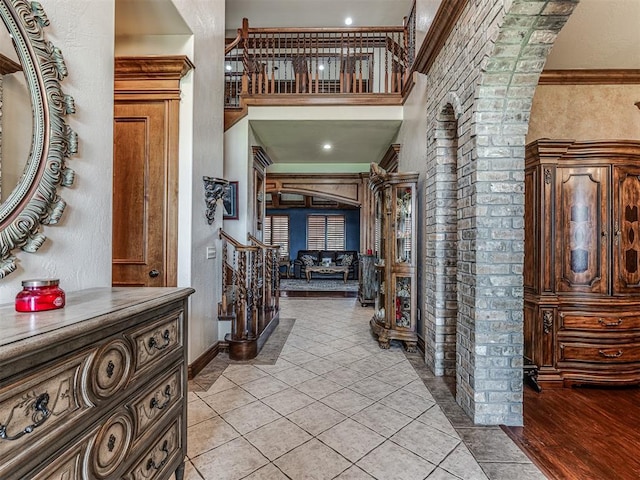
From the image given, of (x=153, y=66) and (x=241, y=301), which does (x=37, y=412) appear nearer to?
(x=241, y=301)

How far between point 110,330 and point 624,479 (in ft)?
8.16

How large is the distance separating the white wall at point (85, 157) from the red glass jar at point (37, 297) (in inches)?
9.4

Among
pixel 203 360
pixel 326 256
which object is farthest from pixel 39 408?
pixel 326 256

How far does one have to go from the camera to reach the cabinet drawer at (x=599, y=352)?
2703 mm

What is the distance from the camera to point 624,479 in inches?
66.2

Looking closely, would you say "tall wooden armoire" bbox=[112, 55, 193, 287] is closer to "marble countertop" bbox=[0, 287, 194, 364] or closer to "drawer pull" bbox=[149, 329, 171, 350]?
"marble countertop" bbox=[0, 287, 194, 364]

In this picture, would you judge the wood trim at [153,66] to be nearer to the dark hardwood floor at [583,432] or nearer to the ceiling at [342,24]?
the ceiling at [342,24]

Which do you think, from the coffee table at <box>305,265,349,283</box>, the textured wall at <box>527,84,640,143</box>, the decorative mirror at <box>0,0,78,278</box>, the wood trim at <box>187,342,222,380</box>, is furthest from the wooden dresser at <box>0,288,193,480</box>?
the coffee table at <box>305,265,349,283</box>

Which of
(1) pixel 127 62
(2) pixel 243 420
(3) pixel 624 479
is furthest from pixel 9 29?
(3) pixel 624 479

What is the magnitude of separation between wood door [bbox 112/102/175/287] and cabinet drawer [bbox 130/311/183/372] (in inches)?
60.9

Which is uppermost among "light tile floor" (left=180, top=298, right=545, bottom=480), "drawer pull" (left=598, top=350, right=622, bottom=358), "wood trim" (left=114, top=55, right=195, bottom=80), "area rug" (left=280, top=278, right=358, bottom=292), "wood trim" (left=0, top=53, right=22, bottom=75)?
"wood trim" (left=114, top=55, right=195, bottom=80)

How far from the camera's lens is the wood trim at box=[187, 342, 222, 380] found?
290 centimetres

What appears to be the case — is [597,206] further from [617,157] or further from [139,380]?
[139,380]

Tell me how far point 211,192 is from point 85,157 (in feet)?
5.78
